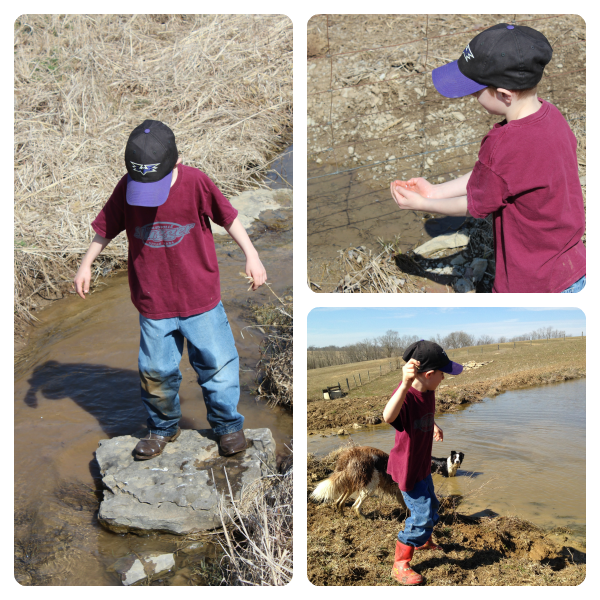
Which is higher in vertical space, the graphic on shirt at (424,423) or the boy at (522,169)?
the boy at (522,169)

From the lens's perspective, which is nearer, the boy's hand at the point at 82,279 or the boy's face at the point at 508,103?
the boy's face at the point at 508,103

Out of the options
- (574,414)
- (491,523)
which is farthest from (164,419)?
(574,414)

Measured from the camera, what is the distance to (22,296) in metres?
4.62

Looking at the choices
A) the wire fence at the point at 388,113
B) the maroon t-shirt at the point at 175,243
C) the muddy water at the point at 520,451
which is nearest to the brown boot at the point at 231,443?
the muddy water at the point at 520,451

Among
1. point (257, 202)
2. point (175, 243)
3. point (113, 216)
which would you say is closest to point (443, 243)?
point (175, 243)

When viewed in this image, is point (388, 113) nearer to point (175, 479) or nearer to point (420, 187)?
point (420, 187)

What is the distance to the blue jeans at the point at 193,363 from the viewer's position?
282 cm

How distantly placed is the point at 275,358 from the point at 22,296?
7.42 ft

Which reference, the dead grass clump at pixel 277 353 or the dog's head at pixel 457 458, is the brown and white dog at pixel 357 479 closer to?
the dog's head at pixel 457 458

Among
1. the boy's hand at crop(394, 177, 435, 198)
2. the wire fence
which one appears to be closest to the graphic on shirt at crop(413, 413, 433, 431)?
the boy's hand at crop(394, 177, 435, 198)

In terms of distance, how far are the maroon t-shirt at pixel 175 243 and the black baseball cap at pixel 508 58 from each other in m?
1.24

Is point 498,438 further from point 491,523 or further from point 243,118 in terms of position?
point 243,118

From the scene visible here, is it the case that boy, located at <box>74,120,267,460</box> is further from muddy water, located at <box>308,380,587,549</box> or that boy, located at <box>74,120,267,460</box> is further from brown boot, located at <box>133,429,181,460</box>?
muddy water, located at <box>308,380,587,549</box>

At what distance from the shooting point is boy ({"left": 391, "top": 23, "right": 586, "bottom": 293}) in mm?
1985
